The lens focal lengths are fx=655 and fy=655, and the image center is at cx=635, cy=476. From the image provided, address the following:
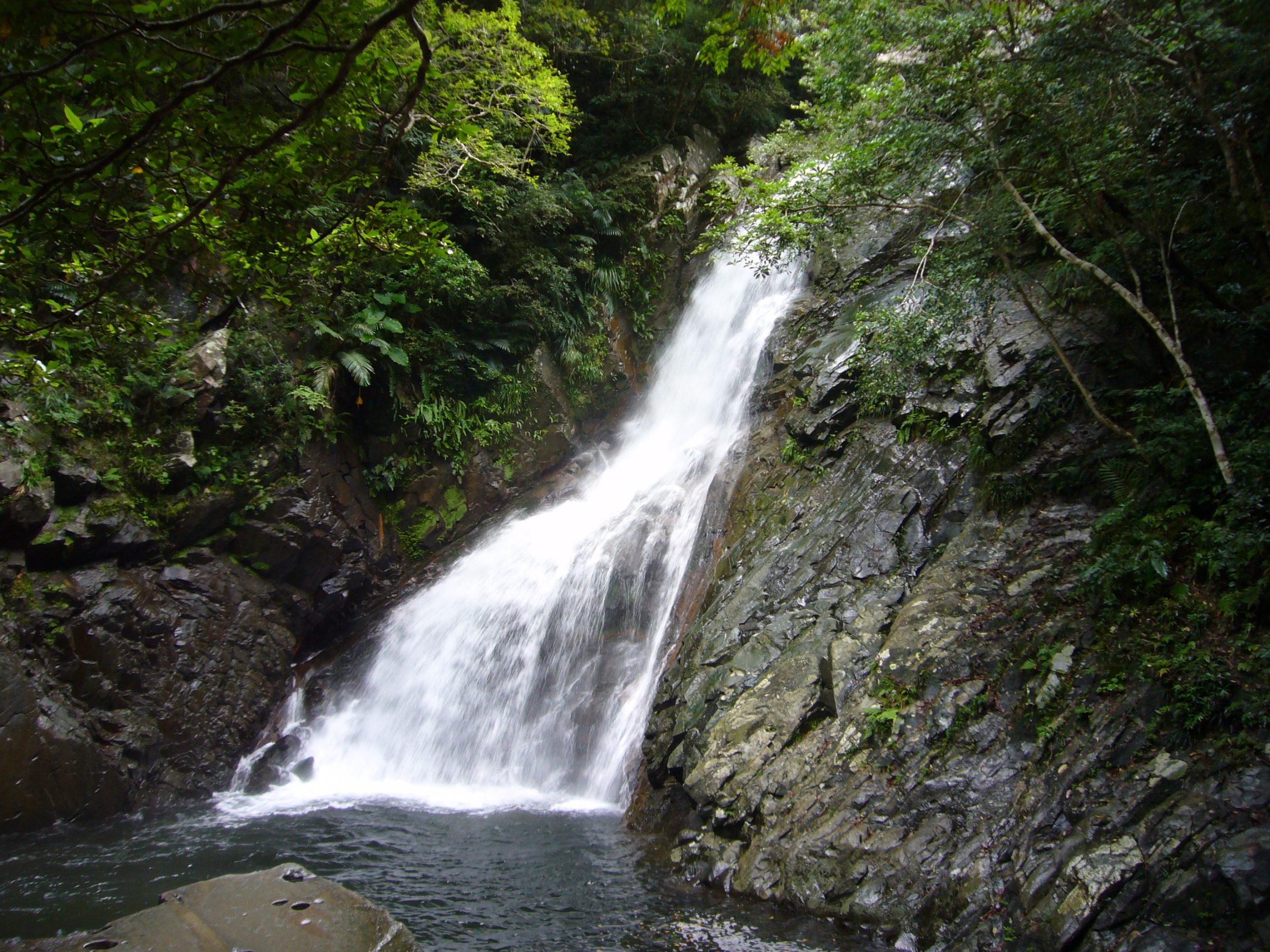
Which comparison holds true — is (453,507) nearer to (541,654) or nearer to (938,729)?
(541,654)

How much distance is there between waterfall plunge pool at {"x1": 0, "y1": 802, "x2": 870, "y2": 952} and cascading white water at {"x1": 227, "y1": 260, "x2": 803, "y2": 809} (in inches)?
38.8

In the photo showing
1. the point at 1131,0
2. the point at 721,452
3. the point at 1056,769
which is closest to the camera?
the point at 1056,769

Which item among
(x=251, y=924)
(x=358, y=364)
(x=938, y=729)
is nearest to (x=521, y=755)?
(x=251, y=924)

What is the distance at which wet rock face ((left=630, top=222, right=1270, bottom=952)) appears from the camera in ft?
12.2

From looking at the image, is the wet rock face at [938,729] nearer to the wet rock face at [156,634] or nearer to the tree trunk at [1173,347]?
the tree trunk at [1173,347]

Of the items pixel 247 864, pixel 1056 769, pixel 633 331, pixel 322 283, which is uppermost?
pixel 322 283

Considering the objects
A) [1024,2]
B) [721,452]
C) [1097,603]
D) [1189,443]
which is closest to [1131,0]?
[1024,2]

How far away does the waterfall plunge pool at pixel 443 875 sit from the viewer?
4809 mm

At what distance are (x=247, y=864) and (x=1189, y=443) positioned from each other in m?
9.12

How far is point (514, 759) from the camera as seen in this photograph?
9164 mm

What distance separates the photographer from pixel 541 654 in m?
10.1

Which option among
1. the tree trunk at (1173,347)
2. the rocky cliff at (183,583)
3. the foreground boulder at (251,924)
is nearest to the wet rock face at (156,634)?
the rocky cliff at (183,583)

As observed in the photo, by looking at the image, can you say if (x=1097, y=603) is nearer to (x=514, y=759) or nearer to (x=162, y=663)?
(x=514, y=759)

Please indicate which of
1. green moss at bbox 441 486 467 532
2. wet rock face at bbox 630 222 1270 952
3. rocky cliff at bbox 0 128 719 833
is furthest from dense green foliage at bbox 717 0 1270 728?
rocky cliff at bbox 0 128 719 833
